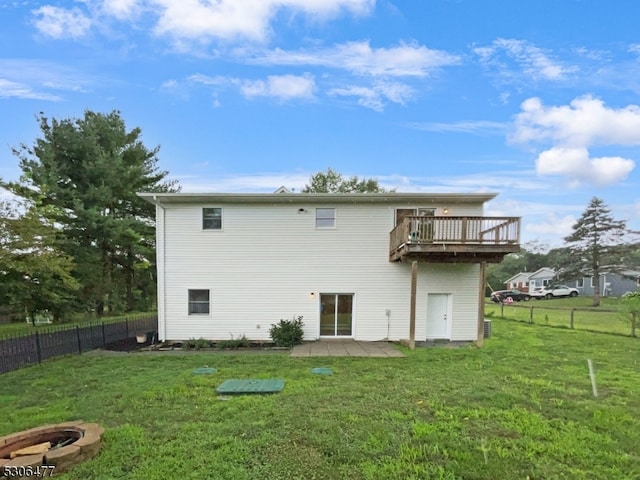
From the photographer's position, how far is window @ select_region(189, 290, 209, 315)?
12.2m

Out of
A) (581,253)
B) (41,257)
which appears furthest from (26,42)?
(581,253)

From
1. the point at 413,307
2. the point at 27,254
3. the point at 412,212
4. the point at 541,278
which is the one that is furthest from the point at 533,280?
the point at 27,254

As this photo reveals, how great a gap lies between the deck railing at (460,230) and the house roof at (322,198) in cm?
121

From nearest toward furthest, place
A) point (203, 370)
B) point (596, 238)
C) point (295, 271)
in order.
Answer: point (203, 370), point (295, 271), point (596, 238)

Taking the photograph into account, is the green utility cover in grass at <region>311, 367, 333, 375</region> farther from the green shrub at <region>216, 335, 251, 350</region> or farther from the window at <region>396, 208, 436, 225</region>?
the window at <region>396, 208, 436, 225</region>

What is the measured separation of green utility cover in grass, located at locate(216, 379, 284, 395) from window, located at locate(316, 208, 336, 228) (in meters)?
6.30

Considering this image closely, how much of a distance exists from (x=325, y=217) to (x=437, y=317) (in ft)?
17.0

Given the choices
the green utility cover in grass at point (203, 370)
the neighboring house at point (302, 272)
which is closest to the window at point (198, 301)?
the neighboring house at point (302, 272)

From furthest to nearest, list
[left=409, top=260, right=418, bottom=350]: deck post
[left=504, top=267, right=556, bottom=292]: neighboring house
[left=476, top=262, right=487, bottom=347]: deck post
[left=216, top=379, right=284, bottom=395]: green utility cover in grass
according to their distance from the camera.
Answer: [left=504, top=267, right=556, bottom=292]: neighboring house → [left=476, top=262, right=487, bottom=347]: deck post → [left=409, top=260, right=418, bottom=350]: deck post → [left=216, top=379, right=284, bottom=395]: green utility cover in grass

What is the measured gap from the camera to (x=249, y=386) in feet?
21.4

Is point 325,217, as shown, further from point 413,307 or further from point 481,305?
point 481,305

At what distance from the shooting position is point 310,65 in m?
15.1

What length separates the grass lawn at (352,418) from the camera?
365 cm

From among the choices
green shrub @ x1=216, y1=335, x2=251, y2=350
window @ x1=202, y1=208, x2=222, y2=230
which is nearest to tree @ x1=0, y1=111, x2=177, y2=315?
window @ x1=202, y1=208, x2=222, y2=230
